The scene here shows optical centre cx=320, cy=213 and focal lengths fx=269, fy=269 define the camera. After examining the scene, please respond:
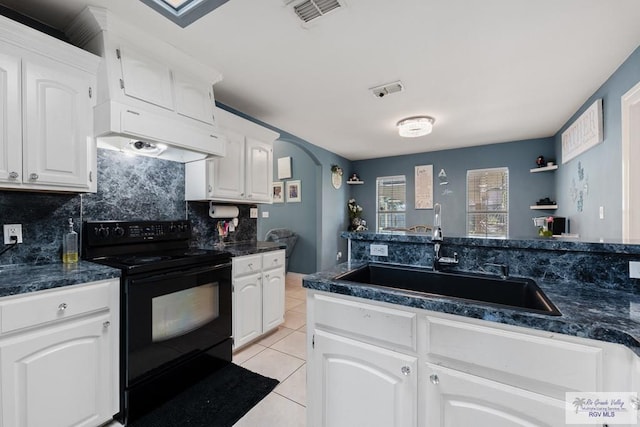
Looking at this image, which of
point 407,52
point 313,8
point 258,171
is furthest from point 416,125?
point 313,8

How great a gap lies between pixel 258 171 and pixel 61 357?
2.09 m

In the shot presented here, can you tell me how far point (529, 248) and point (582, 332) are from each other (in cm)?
59

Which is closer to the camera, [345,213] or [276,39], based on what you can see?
[276,39]

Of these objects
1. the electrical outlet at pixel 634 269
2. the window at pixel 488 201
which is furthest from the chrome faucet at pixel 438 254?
the window at pixel 488 201

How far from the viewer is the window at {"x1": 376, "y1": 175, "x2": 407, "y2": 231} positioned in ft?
18.5

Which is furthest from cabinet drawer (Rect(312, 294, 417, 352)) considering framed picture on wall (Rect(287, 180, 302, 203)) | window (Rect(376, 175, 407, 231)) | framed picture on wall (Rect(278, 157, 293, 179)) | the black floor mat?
window (Rect(376, 175, 407, 231))

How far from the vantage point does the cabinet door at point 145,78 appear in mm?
1751

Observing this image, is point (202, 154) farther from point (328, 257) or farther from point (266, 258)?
point (328, 257)

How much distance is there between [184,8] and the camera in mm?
1627

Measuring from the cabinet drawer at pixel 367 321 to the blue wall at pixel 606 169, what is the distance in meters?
2.01

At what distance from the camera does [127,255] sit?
→ 2031mm

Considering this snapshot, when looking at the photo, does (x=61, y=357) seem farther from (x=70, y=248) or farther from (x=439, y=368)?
(x=439, y=368)

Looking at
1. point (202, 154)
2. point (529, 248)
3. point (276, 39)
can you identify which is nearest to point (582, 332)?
point (529, 248)

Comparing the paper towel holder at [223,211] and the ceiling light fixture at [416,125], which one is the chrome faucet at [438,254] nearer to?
the paper towel holder at [223,211]
